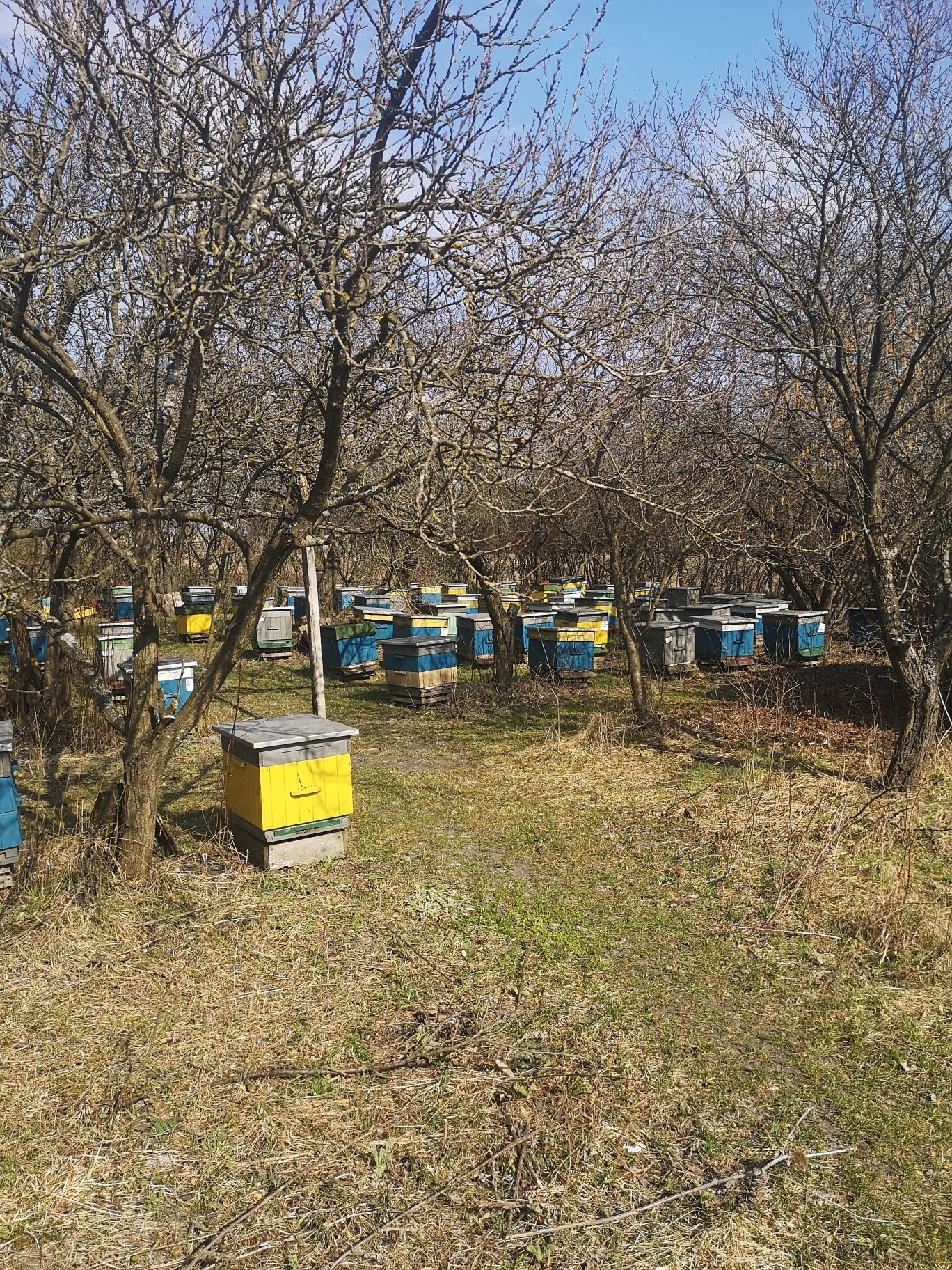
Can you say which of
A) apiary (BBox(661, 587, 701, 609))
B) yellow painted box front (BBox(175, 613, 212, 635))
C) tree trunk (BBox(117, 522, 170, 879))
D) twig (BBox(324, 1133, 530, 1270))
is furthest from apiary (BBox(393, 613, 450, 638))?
twig (BBox(324, 1133, 530, 1270))

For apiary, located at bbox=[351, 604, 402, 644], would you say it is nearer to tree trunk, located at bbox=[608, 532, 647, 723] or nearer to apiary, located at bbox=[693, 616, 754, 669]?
apiary, located at bbox=[693, 616, 754, 669]

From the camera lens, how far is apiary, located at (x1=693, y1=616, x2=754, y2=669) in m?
12.7

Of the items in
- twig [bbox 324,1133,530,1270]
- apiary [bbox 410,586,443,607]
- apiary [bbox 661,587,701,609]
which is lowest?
twig [bbox 324,1133,530,1270]

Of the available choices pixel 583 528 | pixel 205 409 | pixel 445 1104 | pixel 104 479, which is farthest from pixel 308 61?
pixel 583 528

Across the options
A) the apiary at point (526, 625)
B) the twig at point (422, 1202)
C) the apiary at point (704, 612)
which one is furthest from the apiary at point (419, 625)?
the twig at point (422, 1202)

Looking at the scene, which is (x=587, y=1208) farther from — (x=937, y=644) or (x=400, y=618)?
(x=400, y=618)

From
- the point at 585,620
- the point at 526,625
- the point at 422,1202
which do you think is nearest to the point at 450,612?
the point at 526,625

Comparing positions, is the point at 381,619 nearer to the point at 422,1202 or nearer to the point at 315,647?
the point at 315,647

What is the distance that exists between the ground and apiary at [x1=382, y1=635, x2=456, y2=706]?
4122 millimetres

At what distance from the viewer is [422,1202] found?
2.72 metres

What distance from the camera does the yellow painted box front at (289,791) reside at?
17.0 feet

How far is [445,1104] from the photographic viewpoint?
10.5 ft

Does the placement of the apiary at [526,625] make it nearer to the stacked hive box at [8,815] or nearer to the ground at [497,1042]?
the ground at [497,1042]

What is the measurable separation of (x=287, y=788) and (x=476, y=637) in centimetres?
Answer: 863
